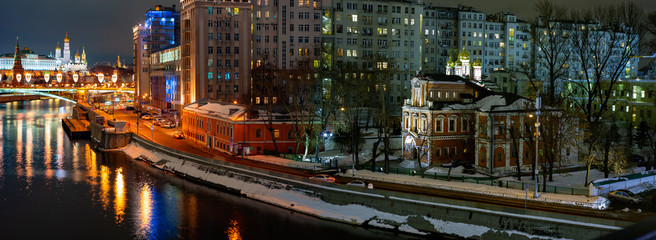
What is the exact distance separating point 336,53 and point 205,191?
4964 centimetres

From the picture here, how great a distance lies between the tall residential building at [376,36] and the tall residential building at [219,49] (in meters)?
13.5

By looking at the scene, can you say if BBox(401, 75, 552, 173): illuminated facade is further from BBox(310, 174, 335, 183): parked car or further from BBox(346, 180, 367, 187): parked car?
BBox(310, 174, 335, 183): parked car

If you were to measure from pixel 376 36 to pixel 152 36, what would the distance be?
74.1 m

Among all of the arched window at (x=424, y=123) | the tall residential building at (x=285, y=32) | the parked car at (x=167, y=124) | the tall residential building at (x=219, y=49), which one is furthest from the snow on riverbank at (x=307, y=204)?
the tall residential building at (x=285, y=32)

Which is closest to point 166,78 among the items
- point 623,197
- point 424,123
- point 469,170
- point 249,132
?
point 249,132

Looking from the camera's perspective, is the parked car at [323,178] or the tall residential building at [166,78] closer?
the parked car at [323,178]

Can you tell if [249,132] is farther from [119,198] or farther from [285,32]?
[285,32]

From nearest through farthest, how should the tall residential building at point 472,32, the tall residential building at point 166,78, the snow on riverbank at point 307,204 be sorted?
the snow on riverbank at point 307,204
the tall residential building at point 472,32
the tall residential building at point 166,78

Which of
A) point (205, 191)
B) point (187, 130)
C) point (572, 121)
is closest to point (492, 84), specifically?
point (572, 121)

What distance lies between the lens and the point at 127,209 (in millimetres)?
42875

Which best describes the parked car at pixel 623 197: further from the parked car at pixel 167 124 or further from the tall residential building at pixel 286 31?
the parked car at pixel 167 124

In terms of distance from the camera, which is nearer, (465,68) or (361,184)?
(361,184)

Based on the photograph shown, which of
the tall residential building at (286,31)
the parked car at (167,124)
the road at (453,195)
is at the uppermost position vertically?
the tall residential building at (286,31)

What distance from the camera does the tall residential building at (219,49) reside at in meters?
91.4
